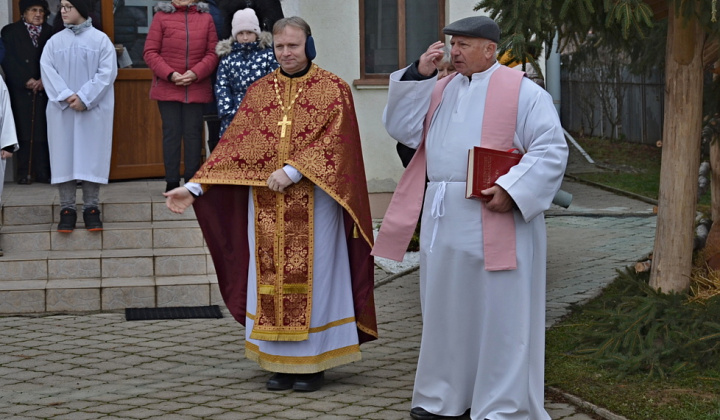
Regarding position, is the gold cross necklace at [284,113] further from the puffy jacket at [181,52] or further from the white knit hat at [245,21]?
the puffy jacket at [181,52]

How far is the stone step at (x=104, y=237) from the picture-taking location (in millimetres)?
8961

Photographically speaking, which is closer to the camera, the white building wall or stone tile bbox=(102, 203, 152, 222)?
stone tile bbox=(102, 203, 152, 222)

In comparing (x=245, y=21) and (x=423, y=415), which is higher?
(x=245, y=21)

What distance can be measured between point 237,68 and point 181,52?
865 mm

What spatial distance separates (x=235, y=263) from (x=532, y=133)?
2.01 metres

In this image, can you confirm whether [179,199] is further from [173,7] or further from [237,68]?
[173,7]

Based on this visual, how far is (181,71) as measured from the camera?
952 cm

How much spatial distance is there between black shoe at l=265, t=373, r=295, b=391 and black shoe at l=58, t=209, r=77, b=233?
332 centimetres

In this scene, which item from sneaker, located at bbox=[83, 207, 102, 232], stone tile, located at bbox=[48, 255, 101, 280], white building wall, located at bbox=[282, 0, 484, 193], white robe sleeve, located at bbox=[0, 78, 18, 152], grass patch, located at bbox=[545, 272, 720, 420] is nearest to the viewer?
grass patch, located at bbox=[545, 272, 720, 420]

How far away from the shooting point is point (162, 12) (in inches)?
379

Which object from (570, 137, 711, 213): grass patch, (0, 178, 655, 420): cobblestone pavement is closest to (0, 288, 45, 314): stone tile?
(0, 178, 655, 420): cobblestone pavement

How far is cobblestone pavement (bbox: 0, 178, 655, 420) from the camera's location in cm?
584

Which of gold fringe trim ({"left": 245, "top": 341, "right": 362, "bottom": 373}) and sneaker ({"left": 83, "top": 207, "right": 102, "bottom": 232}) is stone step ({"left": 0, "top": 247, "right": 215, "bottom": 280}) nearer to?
sneaker ({"left": 83, "top": 207, "right": 102, "bottom": 232})

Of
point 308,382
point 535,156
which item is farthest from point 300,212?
point 535,156
